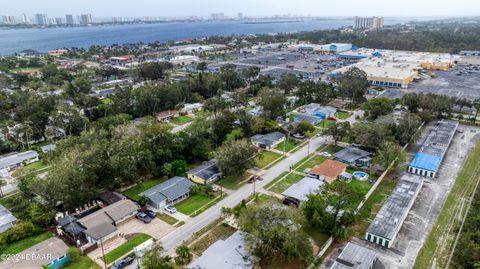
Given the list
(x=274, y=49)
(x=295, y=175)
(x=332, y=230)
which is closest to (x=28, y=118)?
(x=295, y=175)

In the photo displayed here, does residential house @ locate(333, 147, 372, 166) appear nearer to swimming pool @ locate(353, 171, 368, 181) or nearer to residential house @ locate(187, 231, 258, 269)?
swimming pool @ locate(353, 171, 368, 181)

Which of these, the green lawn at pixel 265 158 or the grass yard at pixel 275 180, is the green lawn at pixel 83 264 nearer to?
the grass yard at pixel 275 180

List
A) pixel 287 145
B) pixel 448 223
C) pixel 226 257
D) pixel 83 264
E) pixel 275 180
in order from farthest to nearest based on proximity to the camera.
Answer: pixel 287 145, pixel 275 180, pixel 448 223, pixel 83 264, pixel 226 257

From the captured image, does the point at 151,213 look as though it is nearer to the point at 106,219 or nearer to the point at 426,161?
the point at 106,219

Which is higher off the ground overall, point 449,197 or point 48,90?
point 48,90

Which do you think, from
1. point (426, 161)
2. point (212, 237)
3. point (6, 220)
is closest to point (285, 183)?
point (212, 237)

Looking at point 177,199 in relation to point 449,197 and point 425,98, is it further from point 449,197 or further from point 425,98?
point 425,98
